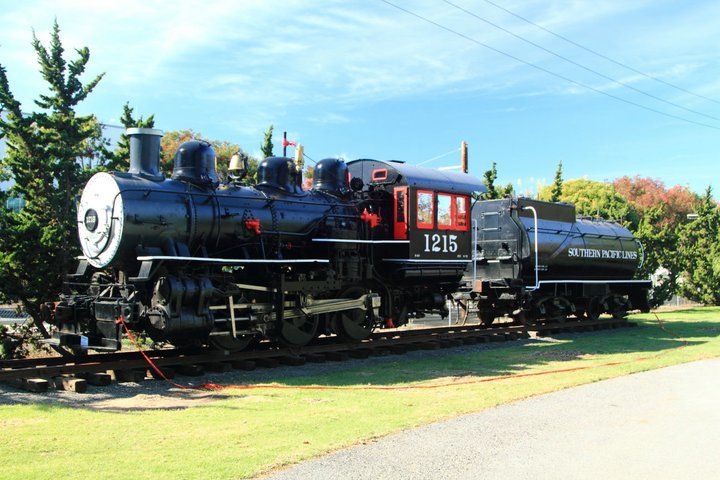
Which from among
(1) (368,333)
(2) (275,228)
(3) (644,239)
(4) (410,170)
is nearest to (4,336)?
(2) (275,228)

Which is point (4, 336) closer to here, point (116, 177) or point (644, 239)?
point (116, 177)

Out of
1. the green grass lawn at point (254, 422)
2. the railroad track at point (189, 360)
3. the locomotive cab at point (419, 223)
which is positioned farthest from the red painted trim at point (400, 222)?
the green grass lawn at point (254, 422)

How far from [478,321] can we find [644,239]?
1004 cm

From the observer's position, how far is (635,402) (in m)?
8.13

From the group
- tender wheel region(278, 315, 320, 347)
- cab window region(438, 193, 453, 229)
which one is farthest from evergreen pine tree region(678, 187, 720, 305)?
tender wheel region(278, 315, 320, 347)

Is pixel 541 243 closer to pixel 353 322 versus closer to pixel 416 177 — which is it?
pixel 416 177

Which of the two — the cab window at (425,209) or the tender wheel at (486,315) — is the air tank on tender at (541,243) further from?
the cab window at (425,209)

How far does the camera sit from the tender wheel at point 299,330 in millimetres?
11750

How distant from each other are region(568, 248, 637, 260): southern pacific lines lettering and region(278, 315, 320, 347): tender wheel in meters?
8.92

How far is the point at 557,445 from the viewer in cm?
610

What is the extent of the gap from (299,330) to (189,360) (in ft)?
7.24

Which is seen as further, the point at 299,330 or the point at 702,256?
the point at 702,256

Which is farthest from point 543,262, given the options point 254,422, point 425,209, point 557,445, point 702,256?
point 702,256

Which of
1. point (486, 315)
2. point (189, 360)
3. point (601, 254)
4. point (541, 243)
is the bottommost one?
point (189, 360)
